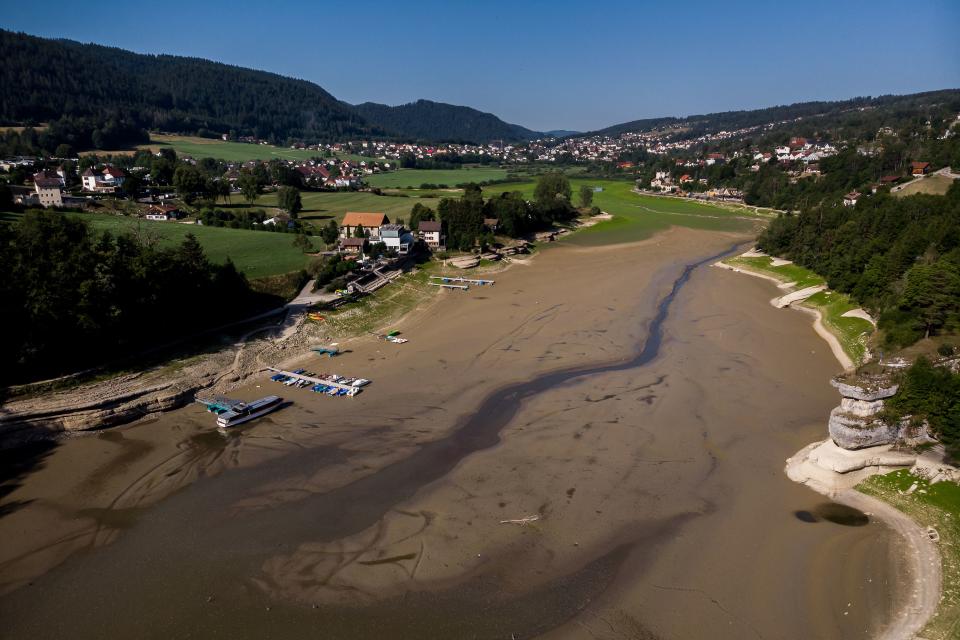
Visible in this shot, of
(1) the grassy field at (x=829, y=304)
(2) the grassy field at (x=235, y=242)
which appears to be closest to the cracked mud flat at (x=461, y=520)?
(1) the grassy field at (x=829, y=304)

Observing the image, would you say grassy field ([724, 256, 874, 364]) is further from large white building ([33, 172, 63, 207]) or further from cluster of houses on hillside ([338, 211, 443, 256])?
large white building ([33, 172, 63, 207])

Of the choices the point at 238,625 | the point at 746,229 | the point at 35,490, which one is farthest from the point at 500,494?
the point at 746,229

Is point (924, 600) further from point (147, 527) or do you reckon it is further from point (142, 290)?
point (142, 290)

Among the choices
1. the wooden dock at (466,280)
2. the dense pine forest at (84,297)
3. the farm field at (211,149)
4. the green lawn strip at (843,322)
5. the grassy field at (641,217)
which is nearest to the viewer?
the dense pine forest at (84,297)

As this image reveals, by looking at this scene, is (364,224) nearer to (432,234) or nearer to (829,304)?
(432,234)

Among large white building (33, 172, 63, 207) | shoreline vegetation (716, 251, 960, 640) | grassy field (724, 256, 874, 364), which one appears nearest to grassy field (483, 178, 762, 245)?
grassy field (724, 256, 874, 364)

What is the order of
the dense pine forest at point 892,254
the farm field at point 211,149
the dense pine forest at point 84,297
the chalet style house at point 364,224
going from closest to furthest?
the dense pine forest at point 84,297, the dense pine forest at point 892,254, the chalet style house at point 364,224, the farm field at point 211,149

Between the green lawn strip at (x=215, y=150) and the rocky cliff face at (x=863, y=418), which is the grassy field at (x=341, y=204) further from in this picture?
the green lawn strip at (x=215, y=150)

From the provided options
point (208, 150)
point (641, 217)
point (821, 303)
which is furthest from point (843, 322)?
point (208, 150)
